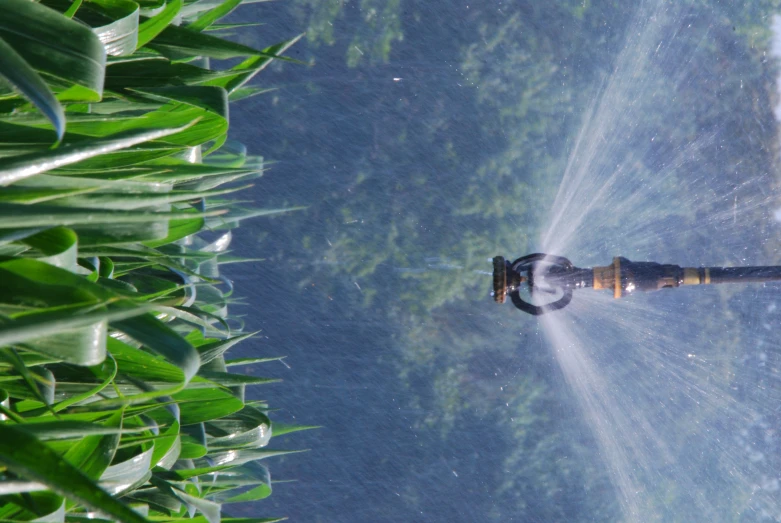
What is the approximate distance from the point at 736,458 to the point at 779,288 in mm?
269

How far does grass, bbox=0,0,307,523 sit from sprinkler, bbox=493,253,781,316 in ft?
1.23

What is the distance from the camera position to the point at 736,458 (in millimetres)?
1018

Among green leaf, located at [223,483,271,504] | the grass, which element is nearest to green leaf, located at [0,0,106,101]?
the grass

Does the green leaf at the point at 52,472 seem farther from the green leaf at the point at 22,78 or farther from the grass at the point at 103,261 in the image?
the green leaf at the point at 22,78

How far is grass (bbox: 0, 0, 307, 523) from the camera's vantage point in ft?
0.99

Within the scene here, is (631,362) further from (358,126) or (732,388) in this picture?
(358,126)

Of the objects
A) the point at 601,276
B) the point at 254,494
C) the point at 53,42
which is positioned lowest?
the point at 254,494

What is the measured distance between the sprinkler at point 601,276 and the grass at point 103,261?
14.7 inches

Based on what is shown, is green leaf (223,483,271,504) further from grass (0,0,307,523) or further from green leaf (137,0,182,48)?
green leaf (137,0,182,48)

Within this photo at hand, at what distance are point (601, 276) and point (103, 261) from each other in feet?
1.88

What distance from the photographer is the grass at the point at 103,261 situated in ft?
0.99

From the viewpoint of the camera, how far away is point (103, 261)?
18.4 inches

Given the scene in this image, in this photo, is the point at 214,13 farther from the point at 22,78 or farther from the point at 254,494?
the point at 254,494

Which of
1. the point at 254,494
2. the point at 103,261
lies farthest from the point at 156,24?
the point at 254,494
